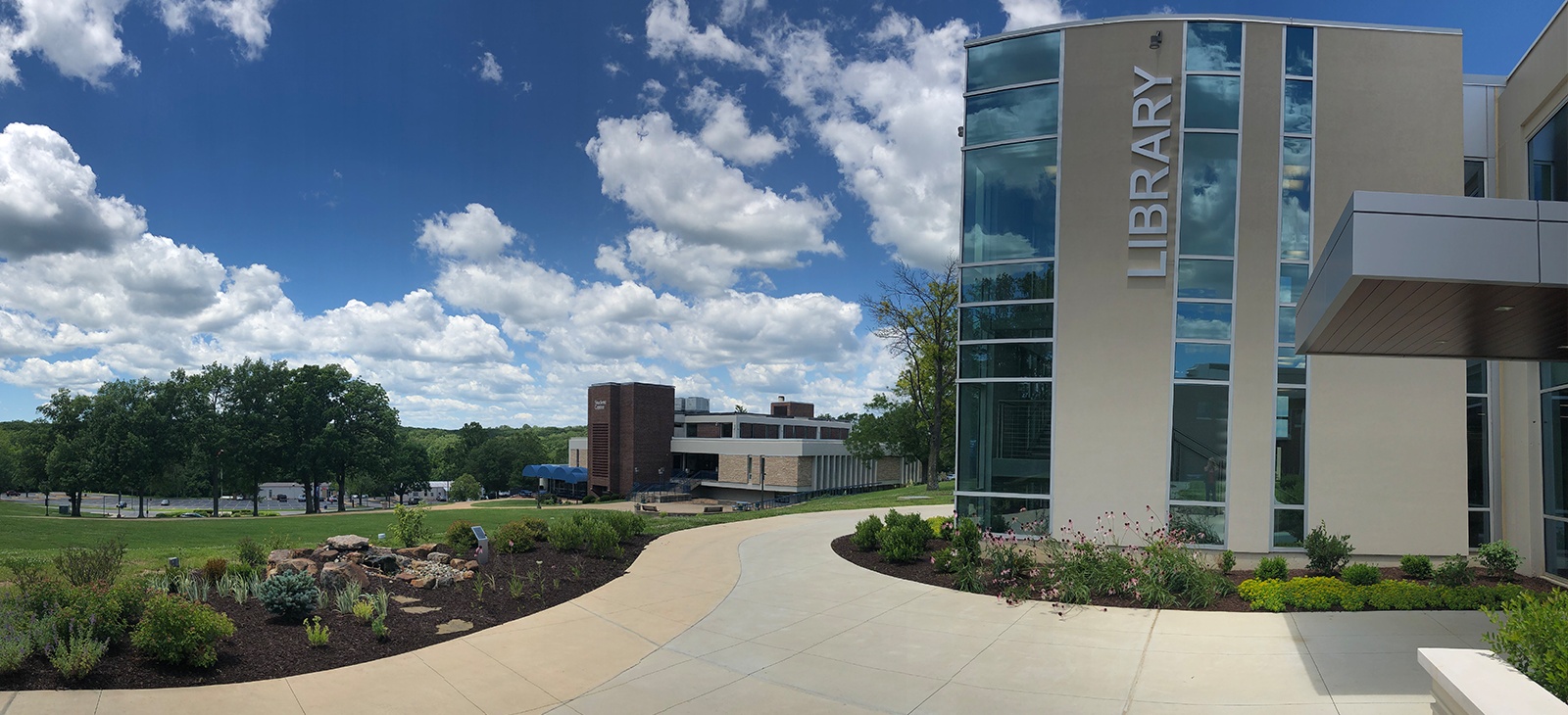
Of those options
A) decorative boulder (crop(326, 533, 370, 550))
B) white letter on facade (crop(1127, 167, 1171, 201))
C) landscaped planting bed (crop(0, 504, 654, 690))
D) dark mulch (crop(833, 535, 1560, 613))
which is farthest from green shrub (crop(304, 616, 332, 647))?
white letter on facade (crop(1127, 167, 1171, 201))

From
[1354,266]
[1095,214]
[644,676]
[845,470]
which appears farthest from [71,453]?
Result: [1354,266]

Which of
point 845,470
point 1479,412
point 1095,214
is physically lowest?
point 845,470

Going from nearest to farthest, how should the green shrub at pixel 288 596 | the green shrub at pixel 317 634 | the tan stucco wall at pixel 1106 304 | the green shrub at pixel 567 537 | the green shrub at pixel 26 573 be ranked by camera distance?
the green shrub at pixel 26 573 → the green shrub at pixel 317 634 → the green shrub at pixel 288 596 → the tan stucco wall at pixel 1106 304 → the green shrub at pixel 567 537

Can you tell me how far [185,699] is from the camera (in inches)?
249

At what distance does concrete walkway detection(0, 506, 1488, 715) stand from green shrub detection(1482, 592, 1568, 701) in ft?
4.34

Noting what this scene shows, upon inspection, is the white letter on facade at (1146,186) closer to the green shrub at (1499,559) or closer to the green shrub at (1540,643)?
the green shrub at (1499,559)

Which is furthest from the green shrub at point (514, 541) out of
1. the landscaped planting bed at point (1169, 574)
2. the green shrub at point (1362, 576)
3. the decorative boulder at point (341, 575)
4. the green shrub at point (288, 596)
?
the green shrub at point (1362, 576)

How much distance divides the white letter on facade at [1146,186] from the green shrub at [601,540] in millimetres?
11311

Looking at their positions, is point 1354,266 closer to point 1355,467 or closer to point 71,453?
point 1355,467

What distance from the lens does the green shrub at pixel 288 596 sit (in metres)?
8.55

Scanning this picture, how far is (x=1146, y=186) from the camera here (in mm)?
12695

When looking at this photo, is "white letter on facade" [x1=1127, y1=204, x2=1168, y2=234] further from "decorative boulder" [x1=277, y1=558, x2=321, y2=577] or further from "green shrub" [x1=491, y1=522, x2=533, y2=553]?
"decorative boulder" [x1=277, y1=558, x2=321, y2=577]

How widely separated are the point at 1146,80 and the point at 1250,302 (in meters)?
4.28

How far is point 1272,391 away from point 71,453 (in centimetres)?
5861
